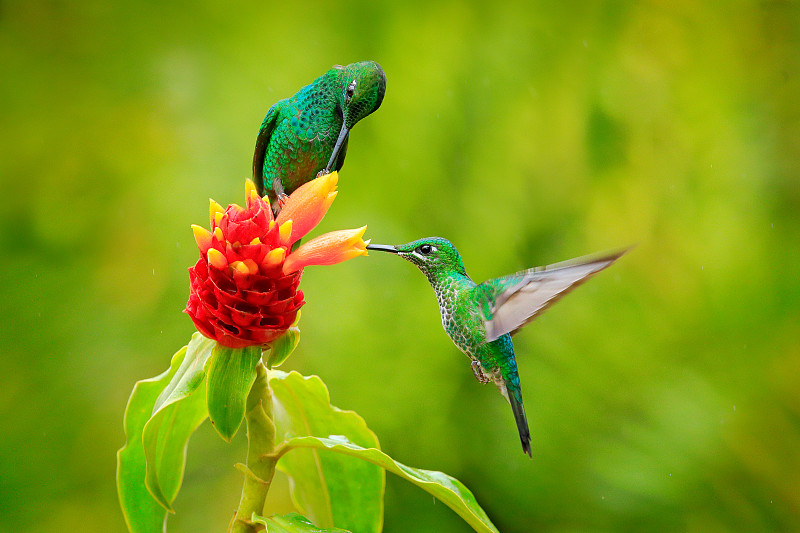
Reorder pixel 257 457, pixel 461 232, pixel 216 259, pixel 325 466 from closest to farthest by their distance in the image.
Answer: pixel 216 259 → pixel 257 457 → pixel 325 466 → pixel 461 232

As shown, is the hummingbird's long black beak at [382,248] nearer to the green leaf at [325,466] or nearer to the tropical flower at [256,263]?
the tropical flower at [256,263]

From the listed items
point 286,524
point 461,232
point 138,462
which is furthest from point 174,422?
point 461,232

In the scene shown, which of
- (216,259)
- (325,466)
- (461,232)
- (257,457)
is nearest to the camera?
(216,259)

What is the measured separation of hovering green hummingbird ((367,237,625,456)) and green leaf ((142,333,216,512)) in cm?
19

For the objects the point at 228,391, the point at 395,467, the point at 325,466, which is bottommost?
the point at 325,466

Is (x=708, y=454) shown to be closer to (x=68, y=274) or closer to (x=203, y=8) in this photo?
(x=68, y=274)

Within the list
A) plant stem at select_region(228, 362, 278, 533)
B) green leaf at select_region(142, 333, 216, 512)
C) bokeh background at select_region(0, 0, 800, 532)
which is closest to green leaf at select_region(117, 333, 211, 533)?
green leaf at select_region(142, 333, 216, 512)

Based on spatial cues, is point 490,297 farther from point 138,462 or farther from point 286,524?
point 138,462

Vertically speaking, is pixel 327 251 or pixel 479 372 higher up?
pixel 327 251

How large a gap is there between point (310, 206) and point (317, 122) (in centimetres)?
13

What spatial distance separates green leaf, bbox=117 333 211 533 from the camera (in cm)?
71

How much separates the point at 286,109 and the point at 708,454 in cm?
117

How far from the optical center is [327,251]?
0.53 metres

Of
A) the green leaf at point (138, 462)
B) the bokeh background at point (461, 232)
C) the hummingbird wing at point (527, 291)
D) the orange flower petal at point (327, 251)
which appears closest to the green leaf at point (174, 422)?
the green leaf at point (138, 462)
